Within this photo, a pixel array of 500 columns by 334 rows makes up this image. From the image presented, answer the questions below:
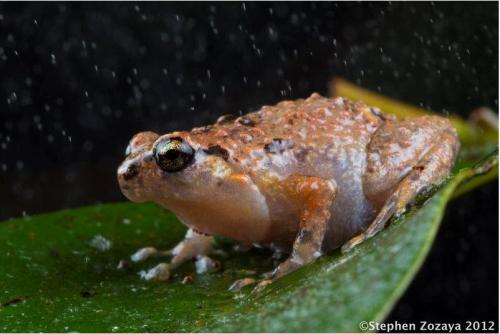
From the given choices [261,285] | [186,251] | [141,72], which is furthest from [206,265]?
[141,72]

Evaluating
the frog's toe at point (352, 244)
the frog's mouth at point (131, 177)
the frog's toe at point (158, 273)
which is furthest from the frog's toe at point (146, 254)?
the frog's toe at point (352, 244)

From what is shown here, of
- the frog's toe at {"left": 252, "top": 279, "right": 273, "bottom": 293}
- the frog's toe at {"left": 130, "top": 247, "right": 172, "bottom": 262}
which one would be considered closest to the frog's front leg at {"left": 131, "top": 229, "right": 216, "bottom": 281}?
the frog's toe at {"left": 130, "top": 247, "right": 172, "bottom": 262}

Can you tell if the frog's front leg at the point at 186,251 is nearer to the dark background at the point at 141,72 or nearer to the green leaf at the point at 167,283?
the green leaf at the point at 167,283

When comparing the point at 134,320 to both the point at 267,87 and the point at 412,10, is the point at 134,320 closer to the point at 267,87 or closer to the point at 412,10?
the point at 412,10

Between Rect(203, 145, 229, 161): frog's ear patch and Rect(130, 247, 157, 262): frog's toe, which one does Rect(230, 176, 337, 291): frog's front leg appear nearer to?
Rect(203, 145, 229, 161): frog's ear patch

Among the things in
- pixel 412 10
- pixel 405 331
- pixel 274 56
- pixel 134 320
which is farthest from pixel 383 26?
pixel 134 320

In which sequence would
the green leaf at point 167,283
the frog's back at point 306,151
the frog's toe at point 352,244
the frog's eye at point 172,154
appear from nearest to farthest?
the green leaf at point 167,283
the frog's toe at point 352,244
the frog's eye at point 172,154
the frog's back at point 306,151
